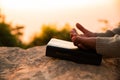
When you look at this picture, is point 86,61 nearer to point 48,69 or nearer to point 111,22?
point 48,69

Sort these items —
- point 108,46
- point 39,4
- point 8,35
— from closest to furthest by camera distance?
point 108,46
point 8,35
point 39,4

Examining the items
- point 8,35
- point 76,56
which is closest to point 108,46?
point 76,56

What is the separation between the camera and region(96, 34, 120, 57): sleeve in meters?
0.94

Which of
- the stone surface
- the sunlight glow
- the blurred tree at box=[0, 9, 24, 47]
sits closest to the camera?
the stone surface

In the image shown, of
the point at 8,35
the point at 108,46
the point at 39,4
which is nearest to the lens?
the point at 108,46

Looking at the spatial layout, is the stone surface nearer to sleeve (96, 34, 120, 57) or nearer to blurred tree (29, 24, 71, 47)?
sleeve (96, 34, 120, 57)

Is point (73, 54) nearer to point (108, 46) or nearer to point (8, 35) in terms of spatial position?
point (108, 46)

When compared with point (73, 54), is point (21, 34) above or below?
below

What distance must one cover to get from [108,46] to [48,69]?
8.0 inches

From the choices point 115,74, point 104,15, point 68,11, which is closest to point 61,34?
point 68,11

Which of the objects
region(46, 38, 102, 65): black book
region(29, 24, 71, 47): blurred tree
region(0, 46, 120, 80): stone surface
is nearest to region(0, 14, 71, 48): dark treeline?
region(29, 24, 71, 47): blurred tree

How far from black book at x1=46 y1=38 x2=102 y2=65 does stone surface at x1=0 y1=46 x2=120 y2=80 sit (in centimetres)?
1

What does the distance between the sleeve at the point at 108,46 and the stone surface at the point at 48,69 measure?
0.20 ft

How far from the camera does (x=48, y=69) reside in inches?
37.8
